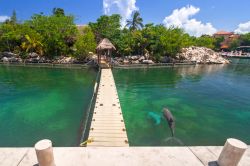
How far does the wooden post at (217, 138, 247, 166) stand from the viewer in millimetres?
4100

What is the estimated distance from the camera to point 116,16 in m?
36.8

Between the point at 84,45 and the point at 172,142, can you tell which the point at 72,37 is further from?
the point at 172,142

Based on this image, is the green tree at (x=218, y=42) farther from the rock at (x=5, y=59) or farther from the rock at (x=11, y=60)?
the rock at (x=5, y=59)

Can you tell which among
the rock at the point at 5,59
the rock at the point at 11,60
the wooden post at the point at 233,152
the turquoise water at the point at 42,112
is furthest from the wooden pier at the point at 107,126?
the rock at the point at 5,59

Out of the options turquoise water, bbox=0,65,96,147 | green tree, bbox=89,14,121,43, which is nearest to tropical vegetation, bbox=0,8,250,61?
green tree, bbox=89,14,121,43

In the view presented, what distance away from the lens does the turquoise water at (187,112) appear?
891cm

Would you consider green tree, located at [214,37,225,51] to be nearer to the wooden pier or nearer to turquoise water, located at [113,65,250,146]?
turquoise water, located at [113,65,250,146]

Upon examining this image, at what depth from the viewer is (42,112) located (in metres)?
11.5

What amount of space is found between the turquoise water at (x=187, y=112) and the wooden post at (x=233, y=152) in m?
4.05

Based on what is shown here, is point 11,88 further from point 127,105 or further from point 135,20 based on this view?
point 135,20

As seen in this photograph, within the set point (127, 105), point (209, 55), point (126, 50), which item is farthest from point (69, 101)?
point (209, 55)

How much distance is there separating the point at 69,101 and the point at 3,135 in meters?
5.33

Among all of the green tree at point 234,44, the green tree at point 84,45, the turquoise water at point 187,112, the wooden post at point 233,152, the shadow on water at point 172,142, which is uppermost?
the green tree at point 234,44

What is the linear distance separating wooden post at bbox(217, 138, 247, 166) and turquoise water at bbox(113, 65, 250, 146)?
405 centimetres
